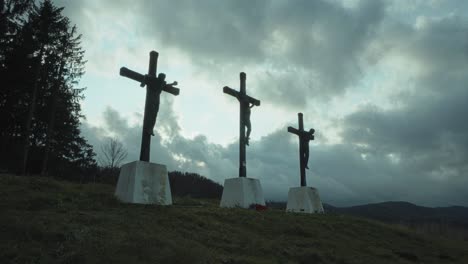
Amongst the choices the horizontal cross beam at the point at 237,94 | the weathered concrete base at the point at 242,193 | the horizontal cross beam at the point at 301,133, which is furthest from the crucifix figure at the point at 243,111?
the horizontal cross beam at the point at 301,133

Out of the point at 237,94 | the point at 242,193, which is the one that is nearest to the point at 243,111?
the point at 237,94

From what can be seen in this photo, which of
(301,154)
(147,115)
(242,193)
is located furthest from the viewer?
(301,154)

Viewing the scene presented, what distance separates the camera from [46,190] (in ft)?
34.3

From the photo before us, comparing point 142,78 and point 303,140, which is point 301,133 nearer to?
point 303,140

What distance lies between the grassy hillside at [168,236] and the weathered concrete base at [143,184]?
407 mm

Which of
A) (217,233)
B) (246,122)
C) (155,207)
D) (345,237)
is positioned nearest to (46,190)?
(155,207)

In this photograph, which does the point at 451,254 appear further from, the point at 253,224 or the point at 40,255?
the point at 40,255

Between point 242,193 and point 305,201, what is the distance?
11.4ft

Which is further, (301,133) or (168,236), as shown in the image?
(301,133)

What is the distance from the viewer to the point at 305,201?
15.2 meters

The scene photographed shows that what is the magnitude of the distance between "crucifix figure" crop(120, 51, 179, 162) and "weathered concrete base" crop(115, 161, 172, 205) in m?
0.49

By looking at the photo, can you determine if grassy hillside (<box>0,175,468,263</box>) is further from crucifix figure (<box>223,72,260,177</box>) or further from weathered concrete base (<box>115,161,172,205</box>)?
crucifix figure (<box>223,72,260,177</box>)

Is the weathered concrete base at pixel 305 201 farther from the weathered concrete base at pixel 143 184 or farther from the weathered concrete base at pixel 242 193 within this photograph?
the weathered concrete base at pixel 143 184

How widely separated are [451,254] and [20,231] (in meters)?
11.2
